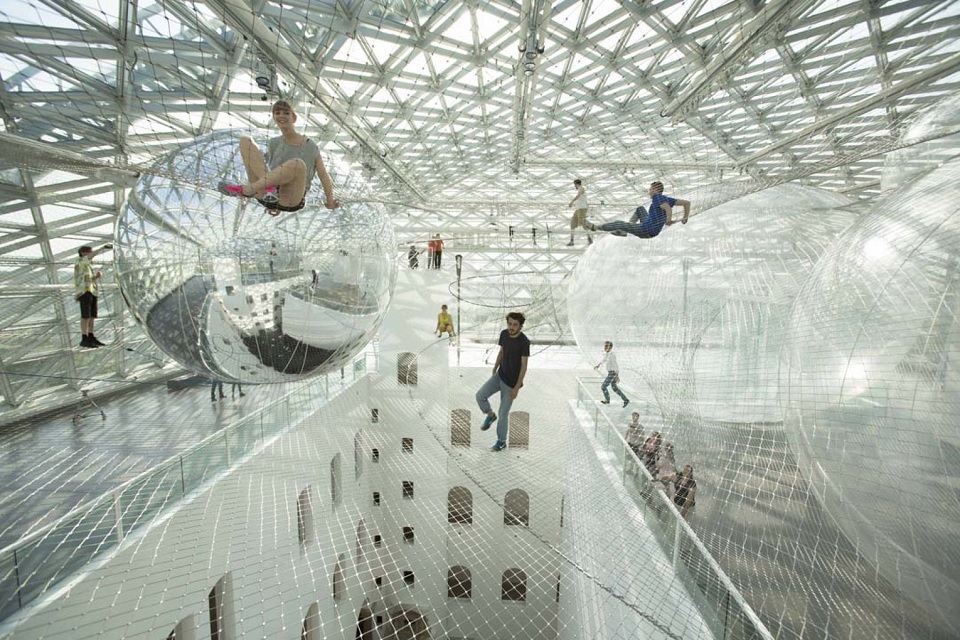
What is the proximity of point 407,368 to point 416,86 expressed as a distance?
187 inches

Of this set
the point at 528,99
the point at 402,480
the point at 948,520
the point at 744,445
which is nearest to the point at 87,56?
the point at 528,99

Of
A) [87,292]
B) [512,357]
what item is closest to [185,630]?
[87,292]

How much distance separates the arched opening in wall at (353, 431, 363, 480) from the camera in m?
6.10

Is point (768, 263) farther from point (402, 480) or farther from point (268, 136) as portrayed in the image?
point (402, 480)

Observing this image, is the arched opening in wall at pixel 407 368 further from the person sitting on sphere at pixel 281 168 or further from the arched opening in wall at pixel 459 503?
the person sitting on sphere at pixel 281 168

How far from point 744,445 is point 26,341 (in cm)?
617

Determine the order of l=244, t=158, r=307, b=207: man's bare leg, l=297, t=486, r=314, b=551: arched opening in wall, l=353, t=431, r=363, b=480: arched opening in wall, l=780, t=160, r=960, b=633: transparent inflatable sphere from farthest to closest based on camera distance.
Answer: l=353, t=431, r=363, b=480: arched opening in wall → l=297, t=486, r=314, b=551: arched opening in wall → l=244, t=158, r=307, b=207: man's bare leg → l=780, t=160, r=960, b=633: transparent inflatable sphere

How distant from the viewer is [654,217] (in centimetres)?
208

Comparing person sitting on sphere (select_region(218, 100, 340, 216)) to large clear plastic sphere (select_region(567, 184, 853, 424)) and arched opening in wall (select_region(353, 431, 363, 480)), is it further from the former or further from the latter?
arched opening in wall (select_region(353, 431, 363, 480))

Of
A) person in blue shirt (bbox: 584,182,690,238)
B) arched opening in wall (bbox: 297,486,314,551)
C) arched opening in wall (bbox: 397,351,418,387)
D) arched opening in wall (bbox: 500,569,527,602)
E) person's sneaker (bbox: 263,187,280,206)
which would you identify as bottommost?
arched opening in wall (bbox: 500,569,527,602)

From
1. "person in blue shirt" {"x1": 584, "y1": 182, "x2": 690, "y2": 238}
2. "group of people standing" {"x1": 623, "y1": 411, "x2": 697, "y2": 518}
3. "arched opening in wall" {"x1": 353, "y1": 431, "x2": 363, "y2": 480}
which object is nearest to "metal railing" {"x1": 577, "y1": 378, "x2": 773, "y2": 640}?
"group of people standing" {"x1": 623, "y1": 411, "x2": 697, "y2": 518}

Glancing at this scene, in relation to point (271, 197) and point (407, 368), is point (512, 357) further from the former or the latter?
point (407, 368)

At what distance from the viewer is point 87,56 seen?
274 cm

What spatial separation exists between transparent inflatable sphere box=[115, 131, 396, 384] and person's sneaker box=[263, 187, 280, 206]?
5 cm
